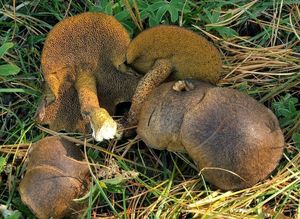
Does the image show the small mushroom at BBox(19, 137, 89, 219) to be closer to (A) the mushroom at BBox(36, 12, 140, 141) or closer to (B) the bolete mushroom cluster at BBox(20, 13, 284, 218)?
(B) the bolete mushroom cluster at BBox(20, 13, 284, 218)

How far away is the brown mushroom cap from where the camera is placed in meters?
2.79

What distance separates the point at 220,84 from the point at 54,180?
4.12ft

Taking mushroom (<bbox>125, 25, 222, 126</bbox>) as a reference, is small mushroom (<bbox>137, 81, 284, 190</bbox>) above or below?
below

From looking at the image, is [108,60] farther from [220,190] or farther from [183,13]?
[220,190]

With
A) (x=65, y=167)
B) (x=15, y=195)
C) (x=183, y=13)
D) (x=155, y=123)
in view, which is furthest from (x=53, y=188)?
(x=183, y=13)

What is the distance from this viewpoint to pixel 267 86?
3193 mm

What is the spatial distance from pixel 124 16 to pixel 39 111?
844 mm

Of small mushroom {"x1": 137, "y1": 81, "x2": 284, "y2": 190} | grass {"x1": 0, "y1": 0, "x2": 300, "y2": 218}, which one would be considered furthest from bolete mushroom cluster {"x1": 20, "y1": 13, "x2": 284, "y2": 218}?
grass {"x1": 0, "y1": 0, "x2": 300, "y2": 218}

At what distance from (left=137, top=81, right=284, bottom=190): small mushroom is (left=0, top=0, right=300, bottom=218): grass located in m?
0.18

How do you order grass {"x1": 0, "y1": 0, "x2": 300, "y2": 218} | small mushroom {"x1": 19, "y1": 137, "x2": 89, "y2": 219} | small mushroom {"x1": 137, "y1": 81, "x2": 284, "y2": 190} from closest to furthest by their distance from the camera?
small mushroom {"x1": 137, "y1": 81, "x2": 284, "y2": 190}
small mushroom {"x1": 19, "y1": 137, "x2": 89, "y2": 219}
grass {"x1": 0, "y1": 0, "x2": 300, "y2": 218}

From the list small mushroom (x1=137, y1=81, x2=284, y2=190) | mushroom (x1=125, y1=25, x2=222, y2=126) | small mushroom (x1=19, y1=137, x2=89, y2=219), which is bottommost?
small mushroom (x1=19, y1=137, x2=89, y2=219)

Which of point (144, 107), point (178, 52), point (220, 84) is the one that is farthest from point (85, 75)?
point (220, 84)

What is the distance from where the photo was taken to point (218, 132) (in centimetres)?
262

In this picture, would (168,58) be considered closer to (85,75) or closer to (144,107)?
(144,107)
